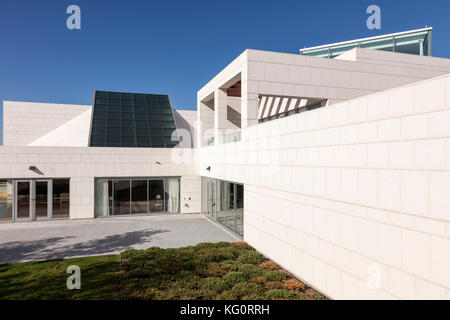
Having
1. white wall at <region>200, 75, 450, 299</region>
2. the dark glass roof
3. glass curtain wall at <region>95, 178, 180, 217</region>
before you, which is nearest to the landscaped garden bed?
white wall at <region>200, 75, 450, 299</region>

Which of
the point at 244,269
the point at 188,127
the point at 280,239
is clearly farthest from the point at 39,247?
the point at 188,127

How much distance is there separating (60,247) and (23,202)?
7.58 meters

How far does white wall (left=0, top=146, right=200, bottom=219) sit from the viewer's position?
18219 millimetres

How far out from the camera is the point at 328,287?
7.77 metres

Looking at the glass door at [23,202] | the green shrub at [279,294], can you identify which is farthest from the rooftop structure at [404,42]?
the glass door at [23,202]

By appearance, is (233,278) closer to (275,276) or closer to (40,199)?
(275,276)

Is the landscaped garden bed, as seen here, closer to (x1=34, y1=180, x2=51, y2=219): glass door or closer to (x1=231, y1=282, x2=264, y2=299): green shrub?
(x1=231, y1=282, x2=264, y2=299): green shrub

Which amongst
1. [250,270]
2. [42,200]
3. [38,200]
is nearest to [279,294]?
[250,270]

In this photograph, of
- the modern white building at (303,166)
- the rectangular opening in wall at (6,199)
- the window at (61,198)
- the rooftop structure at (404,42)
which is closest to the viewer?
the modern white building at (303,166)

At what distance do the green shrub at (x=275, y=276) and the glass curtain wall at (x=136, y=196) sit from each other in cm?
1274

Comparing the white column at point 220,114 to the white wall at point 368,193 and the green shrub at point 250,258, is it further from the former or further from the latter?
the green shrub at point 250,258

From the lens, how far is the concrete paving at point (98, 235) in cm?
1224

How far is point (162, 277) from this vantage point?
29.7ft

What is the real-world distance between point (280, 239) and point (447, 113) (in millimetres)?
6518
